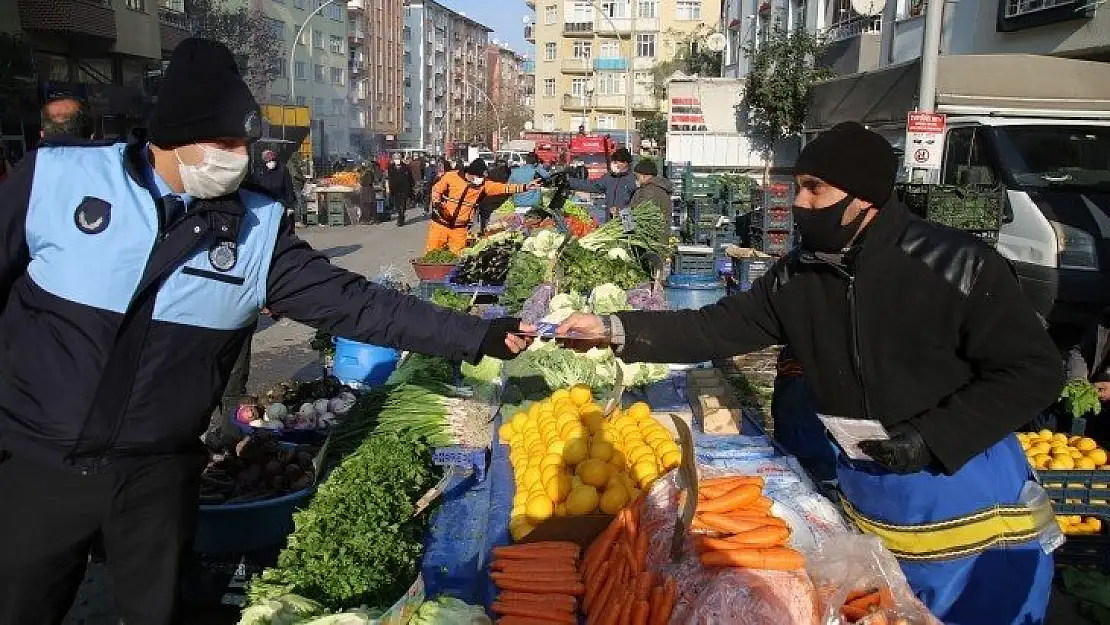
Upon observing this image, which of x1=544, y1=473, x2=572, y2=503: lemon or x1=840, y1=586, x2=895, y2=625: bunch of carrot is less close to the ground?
x1=840, y1=586, x2=895, y2=625: bunch of carrot

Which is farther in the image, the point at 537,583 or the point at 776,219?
the point at 776,219

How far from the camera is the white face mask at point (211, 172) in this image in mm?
2643

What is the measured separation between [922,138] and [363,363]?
7005 millimetres

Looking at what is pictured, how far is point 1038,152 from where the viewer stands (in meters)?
10.3

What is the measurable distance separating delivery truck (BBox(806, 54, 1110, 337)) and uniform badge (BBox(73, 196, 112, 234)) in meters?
9.57

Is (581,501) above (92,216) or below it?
below

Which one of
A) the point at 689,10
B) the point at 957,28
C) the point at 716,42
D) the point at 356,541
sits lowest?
the point at 356,541

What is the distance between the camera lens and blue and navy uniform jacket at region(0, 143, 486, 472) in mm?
2494

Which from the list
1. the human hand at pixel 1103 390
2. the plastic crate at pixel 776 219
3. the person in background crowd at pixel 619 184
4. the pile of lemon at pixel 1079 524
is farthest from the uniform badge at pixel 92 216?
the plastic crate at pixel 776 219

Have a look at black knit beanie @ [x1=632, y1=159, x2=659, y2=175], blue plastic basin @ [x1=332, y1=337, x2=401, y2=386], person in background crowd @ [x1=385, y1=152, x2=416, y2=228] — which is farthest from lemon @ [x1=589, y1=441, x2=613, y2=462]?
person in background crowd @ [x1=385, y1=152, x2=416, y2=228]

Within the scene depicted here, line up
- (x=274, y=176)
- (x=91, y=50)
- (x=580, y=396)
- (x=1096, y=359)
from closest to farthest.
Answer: (x=580, y=396)
(x=1096, y=359)
(x=274, y=176)
(x=91, y=50)

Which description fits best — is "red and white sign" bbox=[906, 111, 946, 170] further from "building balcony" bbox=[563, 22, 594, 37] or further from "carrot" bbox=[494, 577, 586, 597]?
"building balcony" bbox=[563, 22, 594, 37]

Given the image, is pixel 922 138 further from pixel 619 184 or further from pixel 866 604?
pixel 866 604

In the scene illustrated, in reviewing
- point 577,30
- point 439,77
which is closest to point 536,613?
point 577,30
